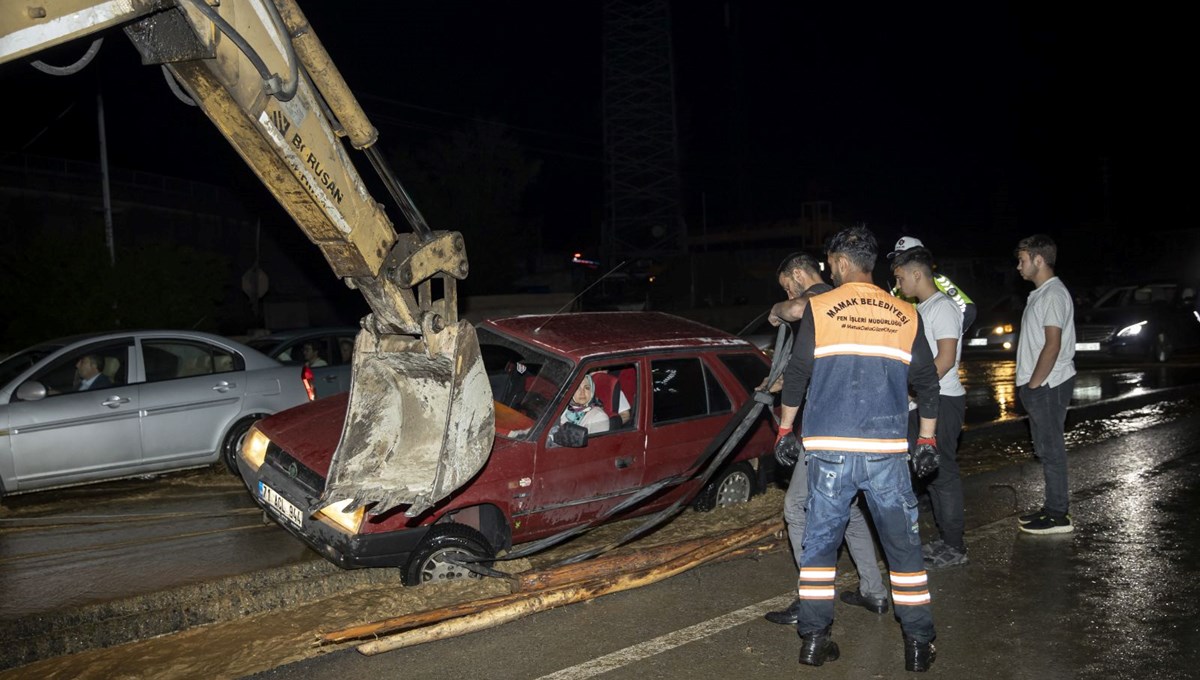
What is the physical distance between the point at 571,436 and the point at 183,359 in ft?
17.0

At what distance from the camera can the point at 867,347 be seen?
4.71 meters

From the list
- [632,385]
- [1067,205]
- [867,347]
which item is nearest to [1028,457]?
[632,385]

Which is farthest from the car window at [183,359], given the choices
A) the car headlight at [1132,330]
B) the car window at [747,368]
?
the car headlight at [1132,330]

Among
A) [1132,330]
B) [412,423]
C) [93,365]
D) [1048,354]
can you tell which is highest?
[1132,330]

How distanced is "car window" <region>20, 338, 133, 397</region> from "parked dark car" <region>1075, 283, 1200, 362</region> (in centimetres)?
1705

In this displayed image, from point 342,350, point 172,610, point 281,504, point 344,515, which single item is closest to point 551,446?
point 344,515

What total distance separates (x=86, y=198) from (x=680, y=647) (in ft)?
92.2

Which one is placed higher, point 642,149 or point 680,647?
point 642,149

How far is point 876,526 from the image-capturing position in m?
4.74

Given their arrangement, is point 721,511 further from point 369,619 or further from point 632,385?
point 369,619

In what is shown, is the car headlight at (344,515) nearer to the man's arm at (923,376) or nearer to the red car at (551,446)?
the red car at (551,446)

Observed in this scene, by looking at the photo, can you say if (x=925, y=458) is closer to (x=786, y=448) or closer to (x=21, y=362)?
(x=786, y=448)

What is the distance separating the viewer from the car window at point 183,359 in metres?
9.25

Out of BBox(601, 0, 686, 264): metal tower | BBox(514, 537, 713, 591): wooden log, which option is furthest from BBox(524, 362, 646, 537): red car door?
BBox(601, 0, 686, 264): metal tower
